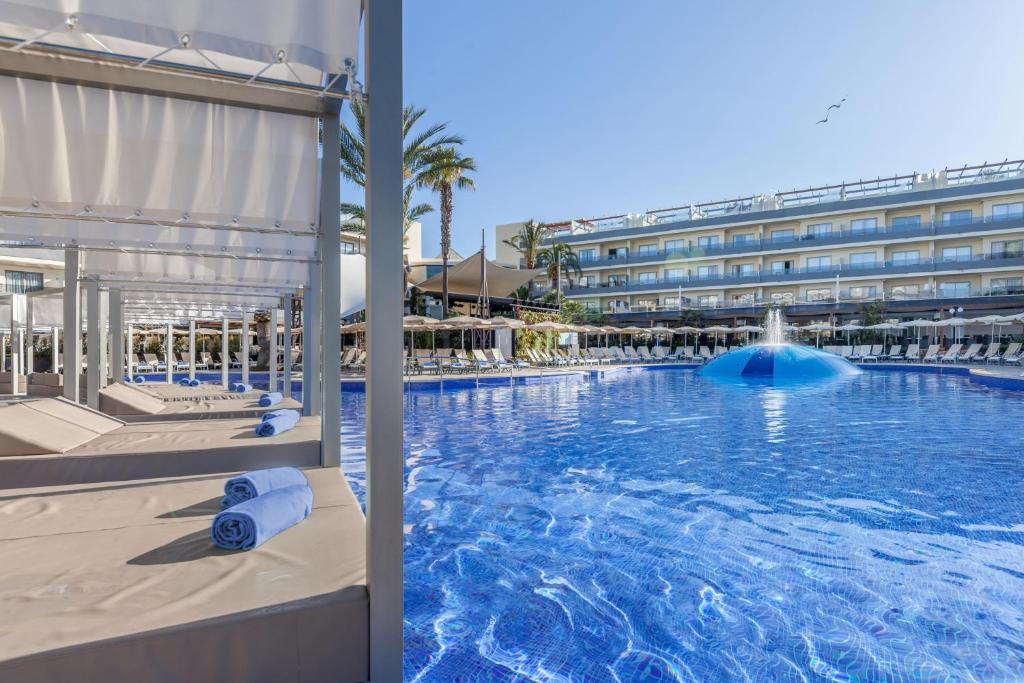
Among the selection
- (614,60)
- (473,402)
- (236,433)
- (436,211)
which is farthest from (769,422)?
(436,211)

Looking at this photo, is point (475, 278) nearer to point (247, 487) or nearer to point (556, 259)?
point (556, 259)

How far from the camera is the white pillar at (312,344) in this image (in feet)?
20.5

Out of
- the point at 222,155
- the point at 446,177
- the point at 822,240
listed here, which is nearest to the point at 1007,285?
the point at 822,240

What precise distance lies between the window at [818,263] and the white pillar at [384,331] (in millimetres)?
42626

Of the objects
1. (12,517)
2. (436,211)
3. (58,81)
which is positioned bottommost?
A: (12,517)

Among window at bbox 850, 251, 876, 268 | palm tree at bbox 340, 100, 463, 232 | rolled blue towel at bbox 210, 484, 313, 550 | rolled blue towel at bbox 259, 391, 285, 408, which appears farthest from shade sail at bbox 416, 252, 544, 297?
window at bbox 850, 251, 876, 268

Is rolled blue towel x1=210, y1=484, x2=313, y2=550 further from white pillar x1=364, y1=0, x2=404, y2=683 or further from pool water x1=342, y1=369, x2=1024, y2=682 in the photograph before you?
pool water x1=342, y1=369, x2=1024, y2=682

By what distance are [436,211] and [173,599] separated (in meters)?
21.2

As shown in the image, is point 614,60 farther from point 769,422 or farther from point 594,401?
point 769,422

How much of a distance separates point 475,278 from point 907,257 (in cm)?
2854

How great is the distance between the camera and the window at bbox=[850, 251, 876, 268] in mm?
37594

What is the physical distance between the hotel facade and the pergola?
3868cm

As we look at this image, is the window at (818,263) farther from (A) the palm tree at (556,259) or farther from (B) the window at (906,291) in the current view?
(A) the palm tree at (556,259)

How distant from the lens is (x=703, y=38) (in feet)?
49.3
